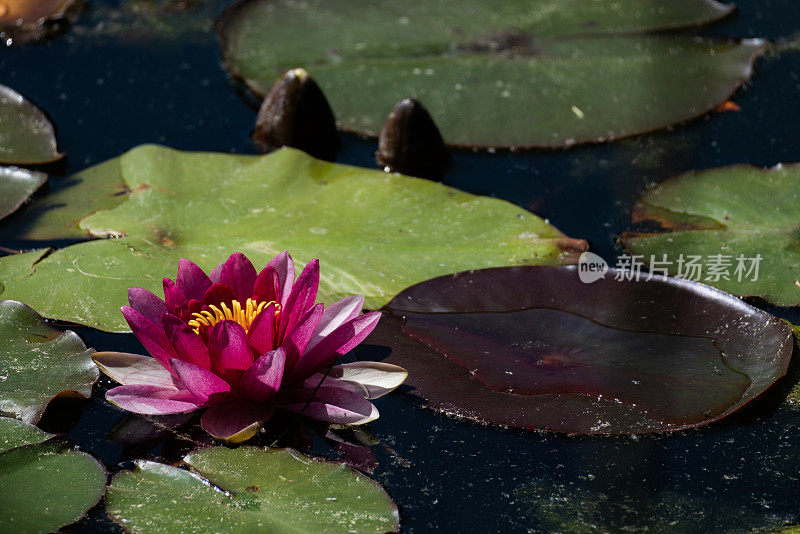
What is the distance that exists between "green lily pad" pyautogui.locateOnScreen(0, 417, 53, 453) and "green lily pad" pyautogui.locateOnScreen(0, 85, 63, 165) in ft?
4.70

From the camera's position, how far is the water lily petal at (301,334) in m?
1.74

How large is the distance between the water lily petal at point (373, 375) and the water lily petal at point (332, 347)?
1.7 inches

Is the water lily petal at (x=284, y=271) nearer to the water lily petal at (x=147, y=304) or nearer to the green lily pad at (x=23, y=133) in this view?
the water lily petal at (x=147, y=304)

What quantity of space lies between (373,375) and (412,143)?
4.12 ft

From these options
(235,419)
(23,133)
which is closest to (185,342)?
(235,419)

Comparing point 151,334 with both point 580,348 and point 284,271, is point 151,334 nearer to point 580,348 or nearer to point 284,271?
point 284,271

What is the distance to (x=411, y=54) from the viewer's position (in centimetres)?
342

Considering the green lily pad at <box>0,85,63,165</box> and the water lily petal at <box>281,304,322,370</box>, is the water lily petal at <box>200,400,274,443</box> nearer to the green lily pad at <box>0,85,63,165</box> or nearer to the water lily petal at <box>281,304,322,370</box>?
the water lily petal at <box>281,304,322,370</box>

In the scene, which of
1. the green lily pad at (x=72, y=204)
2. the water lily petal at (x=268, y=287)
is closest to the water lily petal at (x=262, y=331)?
the water lily petal at (x=268, y=287)

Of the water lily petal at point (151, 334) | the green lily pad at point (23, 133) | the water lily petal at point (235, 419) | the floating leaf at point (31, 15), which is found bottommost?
the water lily petal at point (235, 419)

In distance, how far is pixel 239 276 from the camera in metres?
1.85

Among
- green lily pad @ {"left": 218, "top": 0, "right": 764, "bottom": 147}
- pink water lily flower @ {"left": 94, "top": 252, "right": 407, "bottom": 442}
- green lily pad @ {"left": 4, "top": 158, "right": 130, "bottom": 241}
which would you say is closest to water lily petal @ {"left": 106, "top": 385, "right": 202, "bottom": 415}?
pink water lily flower @ {"left": 94, "top": 252, "right": 407, "bottom": 442}

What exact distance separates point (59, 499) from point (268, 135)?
1.79 metres

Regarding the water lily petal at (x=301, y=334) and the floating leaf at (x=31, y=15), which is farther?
the floating leaf at (x=31, y=15)
